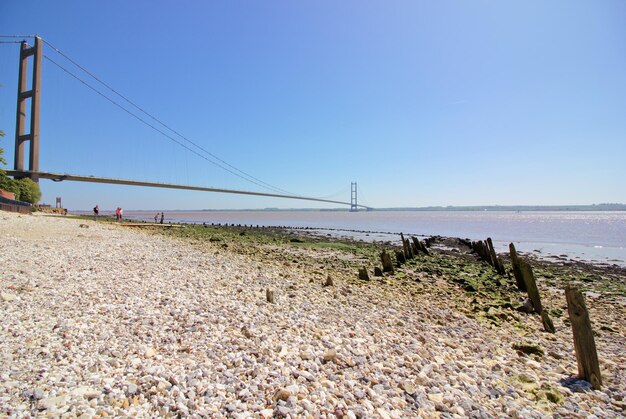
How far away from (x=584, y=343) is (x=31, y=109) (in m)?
44.7

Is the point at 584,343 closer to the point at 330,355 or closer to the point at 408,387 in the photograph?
the point at 408,387

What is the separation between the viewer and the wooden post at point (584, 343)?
14.1ft

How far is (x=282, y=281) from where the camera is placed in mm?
8227

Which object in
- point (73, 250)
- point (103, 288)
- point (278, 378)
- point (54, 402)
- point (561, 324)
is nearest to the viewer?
point (54, 402)

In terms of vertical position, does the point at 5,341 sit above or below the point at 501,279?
above

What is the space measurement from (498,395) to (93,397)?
159 inches

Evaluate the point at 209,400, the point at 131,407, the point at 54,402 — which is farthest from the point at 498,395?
the point at 54,402

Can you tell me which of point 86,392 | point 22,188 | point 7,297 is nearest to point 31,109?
point 22,188

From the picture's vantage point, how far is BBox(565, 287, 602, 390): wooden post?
4293 mm

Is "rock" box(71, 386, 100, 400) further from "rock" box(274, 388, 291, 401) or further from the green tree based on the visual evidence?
the green tree

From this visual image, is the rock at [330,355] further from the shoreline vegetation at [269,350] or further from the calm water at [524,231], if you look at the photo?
the calm water at [524,231]

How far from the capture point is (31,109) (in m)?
33.4

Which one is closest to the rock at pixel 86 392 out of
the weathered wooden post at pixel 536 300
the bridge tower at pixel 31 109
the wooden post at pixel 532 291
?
the weathered wooden post at pixel 536 300

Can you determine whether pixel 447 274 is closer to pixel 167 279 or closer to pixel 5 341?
pixel 167 279
